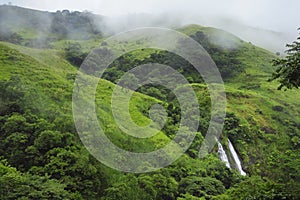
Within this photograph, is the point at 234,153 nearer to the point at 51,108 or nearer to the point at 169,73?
the point at 51,108

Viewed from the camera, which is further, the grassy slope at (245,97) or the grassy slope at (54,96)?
the grassy slope at (245,97)

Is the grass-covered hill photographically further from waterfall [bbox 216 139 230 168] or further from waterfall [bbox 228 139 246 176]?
waterfall [bbox 228 139 246 176]

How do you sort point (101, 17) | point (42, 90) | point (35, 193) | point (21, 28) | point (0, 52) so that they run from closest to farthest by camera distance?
point (35, 193)
point (42, 90)
point (0, 52)
point (21, 28)
point (101, 17)

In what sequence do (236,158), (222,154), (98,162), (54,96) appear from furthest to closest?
(236,158) → (222,154) → (54,96) → (98,162)

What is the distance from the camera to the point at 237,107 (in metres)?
72.1

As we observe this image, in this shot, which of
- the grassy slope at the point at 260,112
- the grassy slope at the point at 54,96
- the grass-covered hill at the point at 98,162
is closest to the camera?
the grass-covered hill at the point at 98,162

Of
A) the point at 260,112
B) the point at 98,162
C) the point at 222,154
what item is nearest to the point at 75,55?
the point at 260,112

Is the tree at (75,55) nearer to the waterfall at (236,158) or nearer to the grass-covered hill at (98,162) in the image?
the grass-covered hill at (98,162)

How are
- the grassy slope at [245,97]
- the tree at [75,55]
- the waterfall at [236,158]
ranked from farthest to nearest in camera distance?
the tree at [75,55], the waterfall at [236,158], the grassy slope at [245,97]

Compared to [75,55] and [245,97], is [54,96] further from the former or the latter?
[75,55]

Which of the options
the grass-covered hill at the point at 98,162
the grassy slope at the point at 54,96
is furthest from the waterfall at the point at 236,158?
the grassy slope at the point at 54,96

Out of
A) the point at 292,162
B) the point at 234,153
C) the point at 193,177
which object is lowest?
the point at 234,153

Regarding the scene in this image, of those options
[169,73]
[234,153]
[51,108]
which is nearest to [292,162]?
[51,108]

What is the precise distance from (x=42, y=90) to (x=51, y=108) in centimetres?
529
